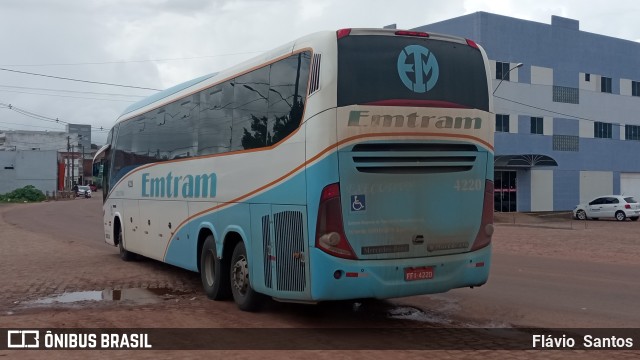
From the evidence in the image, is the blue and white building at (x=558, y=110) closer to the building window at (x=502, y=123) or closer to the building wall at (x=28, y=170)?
the building window at (x=502, y=123)

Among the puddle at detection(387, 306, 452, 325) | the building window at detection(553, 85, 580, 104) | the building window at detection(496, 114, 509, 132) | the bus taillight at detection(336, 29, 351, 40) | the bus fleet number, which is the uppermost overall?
the building window at detection(553, 85, 580, 104)

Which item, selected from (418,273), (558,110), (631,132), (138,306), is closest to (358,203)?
(418,273)

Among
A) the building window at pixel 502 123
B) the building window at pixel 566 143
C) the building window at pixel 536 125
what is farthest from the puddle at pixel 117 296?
the building window at pixel 566 143

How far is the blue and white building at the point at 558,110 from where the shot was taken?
4462 centimetres

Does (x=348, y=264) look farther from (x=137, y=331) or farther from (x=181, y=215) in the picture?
(x=181, y=215)

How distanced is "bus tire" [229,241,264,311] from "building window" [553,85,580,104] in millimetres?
43420

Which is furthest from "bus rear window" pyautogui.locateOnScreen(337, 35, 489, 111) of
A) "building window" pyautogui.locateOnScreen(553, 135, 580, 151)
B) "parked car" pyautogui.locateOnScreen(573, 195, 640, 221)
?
"building window" pyautogui.locateOnScreen(553, 135, 580, 151)

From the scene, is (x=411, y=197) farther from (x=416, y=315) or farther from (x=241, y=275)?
(x=241, y=275)

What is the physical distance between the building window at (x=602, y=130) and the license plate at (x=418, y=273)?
47889mm

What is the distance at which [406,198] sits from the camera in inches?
316

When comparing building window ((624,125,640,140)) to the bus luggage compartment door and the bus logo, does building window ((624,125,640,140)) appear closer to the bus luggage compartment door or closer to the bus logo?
the bus luggage compartment door

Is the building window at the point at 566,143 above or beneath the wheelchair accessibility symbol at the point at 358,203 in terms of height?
above

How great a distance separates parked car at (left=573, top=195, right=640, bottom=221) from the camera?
3772 cm

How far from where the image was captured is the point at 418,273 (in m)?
8.04
